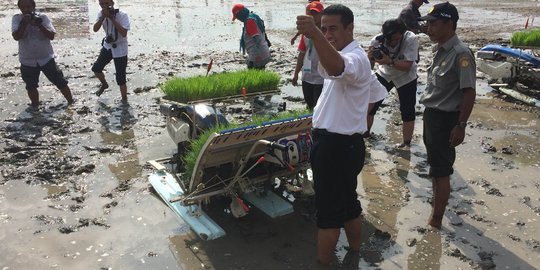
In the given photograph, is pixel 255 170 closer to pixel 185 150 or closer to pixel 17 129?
pixel 185 150

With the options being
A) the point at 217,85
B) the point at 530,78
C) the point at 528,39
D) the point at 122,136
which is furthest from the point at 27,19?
the point at 528,39

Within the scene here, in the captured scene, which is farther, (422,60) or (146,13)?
(146,13)

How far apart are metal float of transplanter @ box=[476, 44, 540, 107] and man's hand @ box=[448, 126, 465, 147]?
5.06 meters

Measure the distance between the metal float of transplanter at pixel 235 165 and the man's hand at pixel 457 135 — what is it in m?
1.26

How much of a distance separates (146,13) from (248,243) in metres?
20.1

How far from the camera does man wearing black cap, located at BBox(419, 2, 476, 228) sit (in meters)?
4.02

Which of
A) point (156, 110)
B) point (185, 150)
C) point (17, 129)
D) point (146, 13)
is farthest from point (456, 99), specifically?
point (146, 13)

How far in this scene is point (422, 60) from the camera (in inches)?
488

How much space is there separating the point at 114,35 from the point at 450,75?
6050mm

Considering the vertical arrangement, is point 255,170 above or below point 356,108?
below

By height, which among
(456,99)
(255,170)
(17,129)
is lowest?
(17,129)

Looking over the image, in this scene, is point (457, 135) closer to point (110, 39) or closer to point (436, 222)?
point (436, 222)

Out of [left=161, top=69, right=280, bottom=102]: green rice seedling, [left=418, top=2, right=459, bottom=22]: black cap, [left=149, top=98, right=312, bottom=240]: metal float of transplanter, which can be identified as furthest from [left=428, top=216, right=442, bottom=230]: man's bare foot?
[left=161, top=69, right=280, bottom=102]: green rice seedling

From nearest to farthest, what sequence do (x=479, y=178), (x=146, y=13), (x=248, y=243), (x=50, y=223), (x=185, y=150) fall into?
(x=248, y=243), (x=50, y=223), (x=185, y=150), (x=479, y=178), (x=146, y=13)
